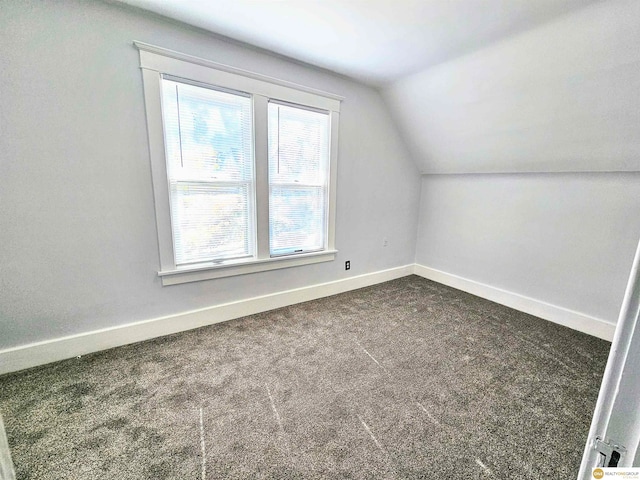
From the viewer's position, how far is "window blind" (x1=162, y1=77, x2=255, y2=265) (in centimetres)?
215

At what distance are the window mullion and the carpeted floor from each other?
0.83 meters

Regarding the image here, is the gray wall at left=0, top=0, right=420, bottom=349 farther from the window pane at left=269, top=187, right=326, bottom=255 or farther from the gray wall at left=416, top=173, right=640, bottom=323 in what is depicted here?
the gray wall at left=416, top=173, right=640, bottom=323

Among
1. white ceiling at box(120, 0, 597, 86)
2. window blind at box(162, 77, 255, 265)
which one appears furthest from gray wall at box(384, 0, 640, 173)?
window blind at box(162, 77, 255, 265)

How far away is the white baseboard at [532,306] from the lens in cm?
244

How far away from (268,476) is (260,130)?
2424 millimetres

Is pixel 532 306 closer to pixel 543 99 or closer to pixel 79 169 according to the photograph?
pixel 543 99

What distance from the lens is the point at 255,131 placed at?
242 cm

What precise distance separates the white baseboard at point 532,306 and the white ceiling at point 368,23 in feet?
8.17

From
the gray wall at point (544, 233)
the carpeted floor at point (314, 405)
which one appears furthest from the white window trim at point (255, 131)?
the gray wall at point (544, 233)

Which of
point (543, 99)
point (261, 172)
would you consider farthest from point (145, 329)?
point (543, 99)

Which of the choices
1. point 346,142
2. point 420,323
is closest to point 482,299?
point 420,323

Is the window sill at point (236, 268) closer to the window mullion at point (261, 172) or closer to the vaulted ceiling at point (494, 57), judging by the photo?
the window mullion at point (261, 172)

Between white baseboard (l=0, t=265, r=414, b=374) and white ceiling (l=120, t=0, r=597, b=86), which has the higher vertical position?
white ceiling (l=120, t=0, r=597, b=86)

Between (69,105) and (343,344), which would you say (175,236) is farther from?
(343,344)
